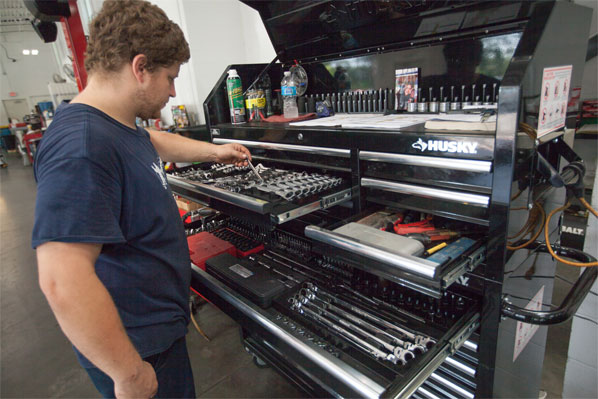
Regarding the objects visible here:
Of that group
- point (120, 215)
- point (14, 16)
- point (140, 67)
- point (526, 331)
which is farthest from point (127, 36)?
point (14, 16)

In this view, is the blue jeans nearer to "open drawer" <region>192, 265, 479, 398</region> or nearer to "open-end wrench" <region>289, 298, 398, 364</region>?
"open drawer" <region>192, 265, 479, 398</region>

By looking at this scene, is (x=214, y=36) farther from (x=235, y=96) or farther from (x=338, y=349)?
(x=338, y=349)

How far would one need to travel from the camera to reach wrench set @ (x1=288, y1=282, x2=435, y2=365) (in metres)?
0.90

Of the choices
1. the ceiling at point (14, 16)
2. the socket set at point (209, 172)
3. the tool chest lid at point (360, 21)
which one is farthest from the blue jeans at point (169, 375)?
the ceiling at point (14, 16)

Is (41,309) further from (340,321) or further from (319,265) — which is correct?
(340,321)

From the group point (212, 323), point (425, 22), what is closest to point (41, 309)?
point (212, 323)

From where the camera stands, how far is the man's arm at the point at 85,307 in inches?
26.5

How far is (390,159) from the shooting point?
3.49ft

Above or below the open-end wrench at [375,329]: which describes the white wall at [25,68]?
above

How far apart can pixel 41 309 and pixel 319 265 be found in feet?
8.82

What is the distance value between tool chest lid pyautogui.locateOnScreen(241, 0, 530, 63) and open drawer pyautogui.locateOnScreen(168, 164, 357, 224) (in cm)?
63

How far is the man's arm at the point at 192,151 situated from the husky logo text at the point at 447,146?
29.0 inches

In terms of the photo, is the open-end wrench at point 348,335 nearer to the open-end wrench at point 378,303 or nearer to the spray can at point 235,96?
the open-end wrench at point 378,303

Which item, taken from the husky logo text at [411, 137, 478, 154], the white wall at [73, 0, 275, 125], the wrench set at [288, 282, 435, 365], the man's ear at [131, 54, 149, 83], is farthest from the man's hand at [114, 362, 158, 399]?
the white wall at [73, 0, 275, 125]
